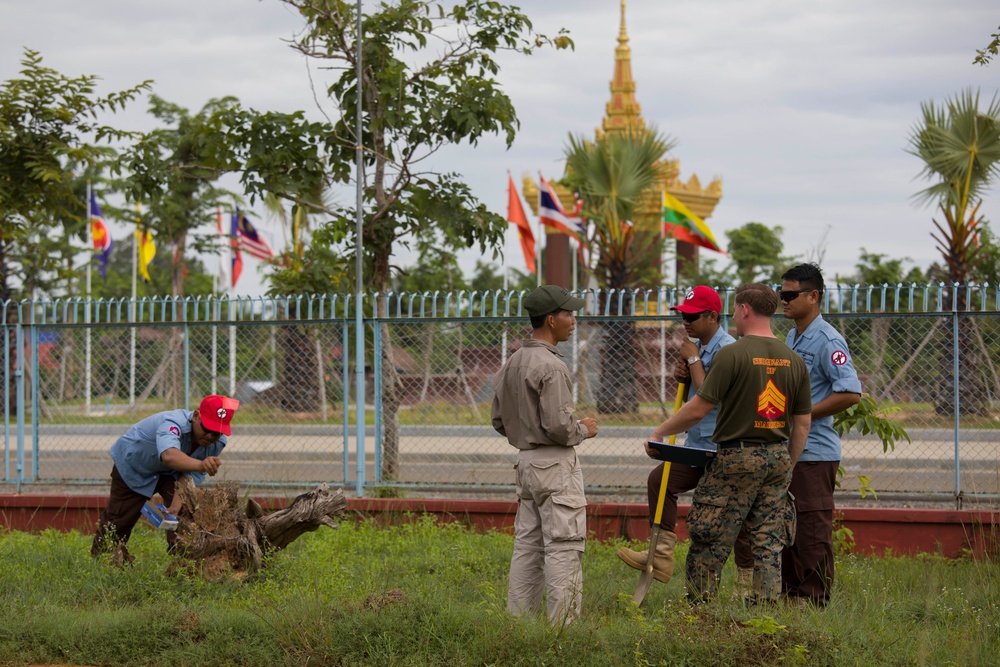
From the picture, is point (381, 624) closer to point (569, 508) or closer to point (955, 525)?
point (569, 508)

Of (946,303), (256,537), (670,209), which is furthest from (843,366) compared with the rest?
(670,209)

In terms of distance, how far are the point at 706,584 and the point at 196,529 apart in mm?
2946

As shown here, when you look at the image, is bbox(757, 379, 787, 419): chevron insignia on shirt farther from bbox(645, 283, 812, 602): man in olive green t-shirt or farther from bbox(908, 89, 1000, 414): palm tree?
bbox(908, 89, 1000, 414): palm tree

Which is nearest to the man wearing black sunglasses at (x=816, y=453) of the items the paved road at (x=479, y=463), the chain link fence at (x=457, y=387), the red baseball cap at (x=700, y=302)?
the red baseball cap at (x=700, y=302)

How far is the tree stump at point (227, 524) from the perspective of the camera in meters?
5.99

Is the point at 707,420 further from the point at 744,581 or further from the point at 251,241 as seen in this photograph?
the point at 251,241

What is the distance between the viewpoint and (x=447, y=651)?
4.66 m

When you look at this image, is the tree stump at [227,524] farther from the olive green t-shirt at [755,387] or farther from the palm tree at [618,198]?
the palm tree at [618,198]

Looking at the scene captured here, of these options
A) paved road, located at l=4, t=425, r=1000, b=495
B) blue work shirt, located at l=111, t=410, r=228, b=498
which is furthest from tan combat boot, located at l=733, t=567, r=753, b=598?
paved road, located at l=4, t=425, r=1000, b=495

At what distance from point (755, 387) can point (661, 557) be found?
124 centimetres

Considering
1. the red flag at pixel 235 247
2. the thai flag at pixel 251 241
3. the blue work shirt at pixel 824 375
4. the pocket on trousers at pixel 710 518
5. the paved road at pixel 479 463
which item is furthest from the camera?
the red flag at pixel 235 247

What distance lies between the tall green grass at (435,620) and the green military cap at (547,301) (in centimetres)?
146

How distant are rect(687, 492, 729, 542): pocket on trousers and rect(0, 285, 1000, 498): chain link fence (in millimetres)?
2755

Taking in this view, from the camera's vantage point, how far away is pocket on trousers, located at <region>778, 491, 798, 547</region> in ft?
16.4
